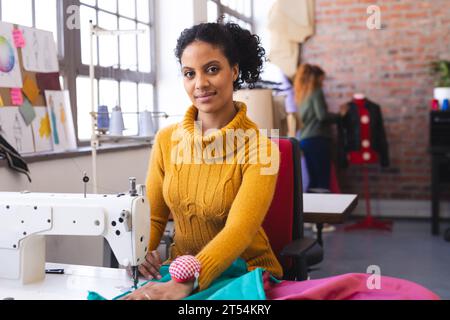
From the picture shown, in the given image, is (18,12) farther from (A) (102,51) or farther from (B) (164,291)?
(B) (164,291)

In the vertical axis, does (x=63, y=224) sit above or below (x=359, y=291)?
above

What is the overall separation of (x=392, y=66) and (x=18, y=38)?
4293mm

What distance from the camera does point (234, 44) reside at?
70.5 inches

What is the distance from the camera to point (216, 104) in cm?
171

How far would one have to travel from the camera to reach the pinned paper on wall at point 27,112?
2.63 m

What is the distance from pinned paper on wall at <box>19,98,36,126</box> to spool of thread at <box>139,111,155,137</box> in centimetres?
62

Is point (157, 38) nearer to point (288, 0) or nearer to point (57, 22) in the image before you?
point (57, 22)

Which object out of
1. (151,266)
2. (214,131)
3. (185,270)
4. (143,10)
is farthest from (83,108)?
(185,270)

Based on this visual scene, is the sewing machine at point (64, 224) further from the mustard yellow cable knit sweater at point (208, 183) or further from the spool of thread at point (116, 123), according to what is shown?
the spool of thread at point (116, 123)

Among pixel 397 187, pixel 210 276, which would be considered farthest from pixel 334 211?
pixel 397 187

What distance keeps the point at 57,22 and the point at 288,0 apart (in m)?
3.52

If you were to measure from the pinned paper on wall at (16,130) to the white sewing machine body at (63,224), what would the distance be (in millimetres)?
1070

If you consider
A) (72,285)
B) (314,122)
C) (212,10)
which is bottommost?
(72,285)

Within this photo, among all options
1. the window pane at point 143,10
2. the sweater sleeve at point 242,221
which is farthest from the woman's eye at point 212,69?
the window pane at point 143,10
